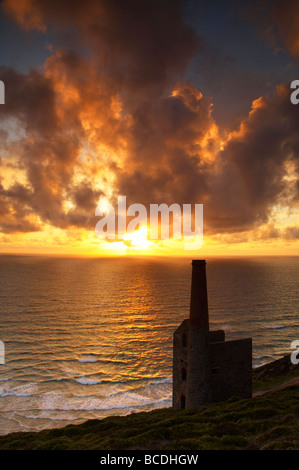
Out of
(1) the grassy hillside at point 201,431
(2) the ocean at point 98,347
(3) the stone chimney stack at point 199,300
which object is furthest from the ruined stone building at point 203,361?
(2) the ocean at point 98,347

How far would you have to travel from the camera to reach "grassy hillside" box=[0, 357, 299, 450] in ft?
48.9

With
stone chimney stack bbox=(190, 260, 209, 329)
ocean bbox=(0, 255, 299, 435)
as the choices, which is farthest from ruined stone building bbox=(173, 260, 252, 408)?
ocean bbox=(0, 255, 299, 435)

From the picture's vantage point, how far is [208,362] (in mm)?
24391

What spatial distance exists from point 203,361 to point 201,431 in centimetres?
742

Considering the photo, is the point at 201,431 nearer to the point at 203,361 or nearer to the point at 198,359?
the point at 198,359

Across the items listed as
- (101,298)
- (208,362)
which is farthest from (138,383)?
(101,298)

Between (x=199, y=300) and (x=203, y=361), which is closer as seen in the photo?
(x=203, y=361)

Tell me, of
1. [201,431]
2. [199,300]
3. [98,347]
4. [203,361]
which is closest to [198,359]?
[203,361]

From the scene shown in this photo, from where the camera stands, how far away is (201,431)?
1703 cm

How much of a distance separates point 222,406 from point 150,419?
6.29m

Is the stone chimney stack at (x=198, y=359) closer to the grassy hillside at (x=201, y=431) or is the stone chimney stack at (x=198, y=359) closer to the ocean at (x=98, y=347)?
the grassy hillside at (x=201, y=431)

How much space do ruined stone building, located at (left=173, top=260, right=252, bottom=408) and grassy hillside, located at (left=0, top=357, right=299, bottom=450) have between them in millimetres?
1652

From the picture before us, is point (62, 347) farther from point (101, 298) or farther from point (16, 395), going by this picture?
point (101, 298)

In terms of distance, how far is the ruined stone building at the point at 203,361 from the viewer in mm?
24203
